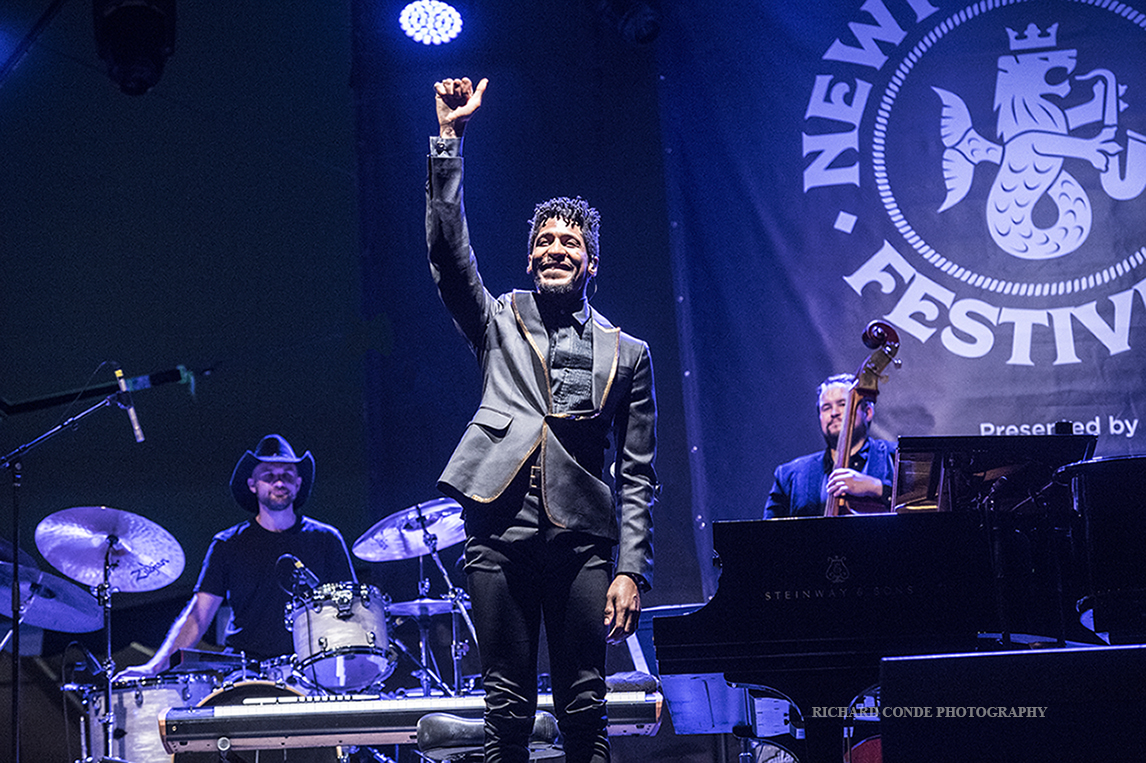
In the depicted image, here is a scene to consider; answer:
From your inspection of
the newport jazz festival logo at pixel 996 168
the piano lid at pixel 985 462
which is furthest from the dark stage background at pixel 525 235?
the piano lid at pixel 985 462

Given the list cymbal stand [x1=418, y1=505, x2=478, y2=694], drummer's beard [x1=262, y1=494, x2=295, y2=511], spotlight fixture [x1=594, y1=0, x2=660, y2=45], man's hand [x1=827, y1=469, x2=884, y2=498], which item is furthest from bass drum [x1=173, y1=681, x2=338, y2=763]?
spotlight fixture [x1=594, y1=0, x2=660, y2=45]

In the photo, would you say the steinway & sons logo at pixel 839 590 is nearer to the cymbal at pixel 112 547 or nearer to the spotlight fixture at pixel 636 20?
the cymbal at pixel 112 547

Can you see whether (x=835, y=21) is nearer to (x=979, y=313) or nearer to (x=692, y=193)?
(x=692, y=193)

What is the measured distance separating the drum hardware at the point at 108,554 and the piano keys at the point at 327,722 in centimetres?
49

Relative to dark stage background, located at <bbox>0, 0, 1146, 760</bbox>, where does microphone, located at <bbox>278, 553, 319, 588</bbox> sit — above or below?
below

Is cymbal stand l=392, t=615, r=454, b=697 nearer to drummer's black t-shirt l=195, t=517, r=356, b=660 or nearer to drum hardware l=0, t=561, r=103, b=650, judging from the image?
drummer's black t-shirt l=195, t=517, r=356, b=660

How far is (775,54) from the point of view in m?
5.65

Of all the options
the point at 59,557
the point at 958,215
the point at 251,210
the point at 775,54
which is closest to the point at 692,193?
the point at 775,54

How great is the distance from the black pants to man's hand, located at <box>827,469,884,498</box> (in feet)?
6.29

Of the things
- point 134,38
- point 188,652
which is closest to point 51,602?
point 188,652

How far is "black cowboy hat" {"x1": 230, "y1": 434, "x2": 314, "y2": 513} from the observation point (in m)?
5.79

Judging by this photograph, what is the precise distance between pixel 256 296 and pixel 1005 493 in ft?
14.4

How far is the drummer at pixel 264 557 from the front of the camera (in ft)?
18.5

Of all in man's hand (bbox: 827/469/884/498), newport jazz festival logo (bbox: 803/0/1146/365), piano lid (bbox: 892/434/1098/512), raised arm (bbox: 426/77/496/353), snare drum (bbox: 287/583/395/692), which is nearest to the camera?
raised arm (bbox: 426/77/496/353)
